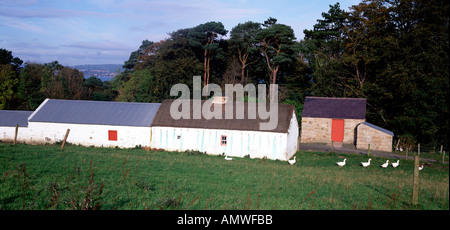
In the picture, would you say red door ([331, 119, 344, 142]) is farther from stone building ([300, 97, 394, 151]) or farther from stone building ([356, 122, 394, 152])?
stone building ([356, 122, 394, 152])

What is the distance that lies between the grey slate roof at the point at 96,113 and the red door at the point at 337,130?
18411mm

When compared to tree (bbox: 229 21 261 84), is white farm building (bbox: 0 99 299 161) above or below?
below

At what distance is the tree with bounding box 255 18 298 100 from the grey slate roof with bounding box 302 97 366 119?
1096 cm

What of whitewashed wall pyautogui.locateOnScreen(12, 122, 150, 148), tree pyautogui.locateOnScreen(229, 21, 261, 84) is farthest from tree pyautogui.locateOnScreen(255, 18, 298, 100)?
whitewashed wall pyautogui.locateOnScreen(12, 122, 150, 148)

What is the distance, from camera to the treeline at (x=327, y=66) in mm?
29109

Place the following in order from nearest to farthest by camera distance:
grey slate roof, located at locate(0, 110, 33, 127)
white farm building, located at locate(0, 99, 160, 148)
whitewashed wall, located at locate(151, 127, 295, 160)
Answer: whitewashed wall, located at locate(151, 127, 295, 160)
white farm building, located at locate(0, 99, 160, 148)
grey slate roof, located at locate(0, 110, 33, 127)

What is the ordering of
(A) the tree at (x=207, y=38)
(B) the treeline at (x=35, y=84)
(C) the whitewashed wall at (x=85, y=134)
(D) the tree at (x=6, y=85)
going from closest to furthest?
A: (C) the whitewashed wall at (x=85, y=134)
(D) the tree at (x=6, y=85)
(B) the treeline at (x=35, y=84)
(A) the tree at (x=207, y=38)

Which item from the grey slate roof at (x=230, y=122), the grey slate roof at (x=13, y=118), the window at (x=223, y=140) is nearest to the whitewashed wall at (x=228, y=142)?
the window at (x=223, y=140)

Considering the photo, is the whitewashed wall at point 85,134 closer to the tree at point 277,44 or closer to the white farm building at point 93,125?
the white farm building at point 93,125

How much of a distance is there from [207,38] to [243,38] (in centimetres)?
609

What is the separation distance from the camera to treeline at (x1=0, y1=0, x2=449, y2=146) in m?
29.1

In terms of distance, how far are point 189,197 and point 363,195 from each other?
6.52m
